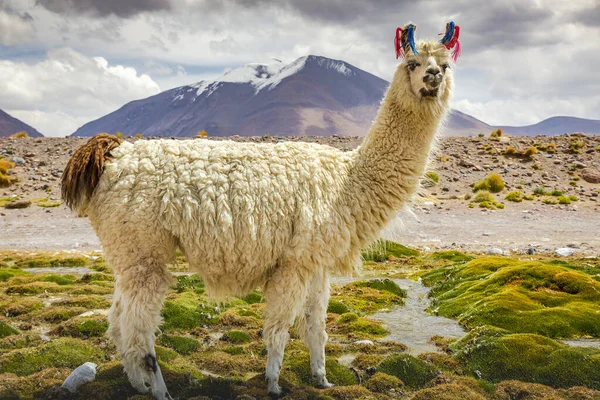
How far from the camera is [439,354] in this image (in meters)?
7.49

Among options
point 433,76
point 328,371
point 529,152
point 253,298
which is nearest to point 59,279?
point 253,298

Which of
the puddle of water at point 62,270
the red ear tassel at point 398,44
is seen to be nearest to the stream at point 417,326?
the red ear tassel at point 398,44

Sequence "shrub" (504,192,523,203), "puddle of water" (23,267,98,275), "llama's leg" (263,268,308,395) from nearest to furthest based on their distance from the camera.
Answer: "llama's leg" (263,268,308,395), "puddle of water" (23,267,98,275), "shrub" (504,192,523,203)

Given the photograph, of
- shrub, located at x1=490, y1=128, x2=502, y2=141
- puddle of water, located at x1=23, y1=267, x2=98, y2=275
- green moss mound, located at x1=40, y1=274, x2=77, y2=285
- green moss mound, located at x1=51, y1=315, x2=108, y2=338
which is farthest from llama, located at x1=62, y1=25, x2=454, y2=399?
shrub, located at x1=490, y1=128, x2=502, y2=141

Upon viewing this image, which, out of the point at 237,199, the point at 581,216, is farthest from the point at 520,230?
the point at 237,199

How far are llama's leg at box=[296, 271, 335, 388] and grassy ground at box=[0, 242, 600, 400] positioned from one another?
0.77ft

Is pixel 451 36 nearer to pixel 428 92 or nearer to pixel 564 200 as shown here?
pixel 428 92

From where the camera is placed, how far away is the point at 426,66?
6238 mm

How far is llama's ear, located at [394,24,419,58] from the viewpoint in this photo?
251 inches

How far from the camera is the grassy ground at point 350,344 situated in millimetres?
6328

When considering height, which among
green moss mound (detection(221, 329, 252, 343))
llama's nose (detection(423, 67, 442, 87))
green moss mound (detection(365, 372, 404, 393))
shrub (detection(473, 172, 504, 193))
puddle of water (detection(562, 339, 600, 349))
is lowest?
green moss mound (detection(221, 329, 252, 343))

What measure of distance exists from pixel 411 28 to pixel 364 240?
2.68m

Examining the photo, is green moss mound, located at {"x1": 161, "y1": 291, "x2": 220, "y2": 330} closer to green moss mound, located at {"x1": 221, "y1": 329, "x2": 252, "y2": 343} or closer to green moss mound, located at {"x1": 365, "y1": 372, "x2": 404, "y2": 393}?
green moss mound, located at {"x1": 221, "y1": 329, "x2": 252, "y2": 343}

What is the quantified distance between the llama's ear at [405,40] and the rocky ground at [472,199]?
6.31ft
